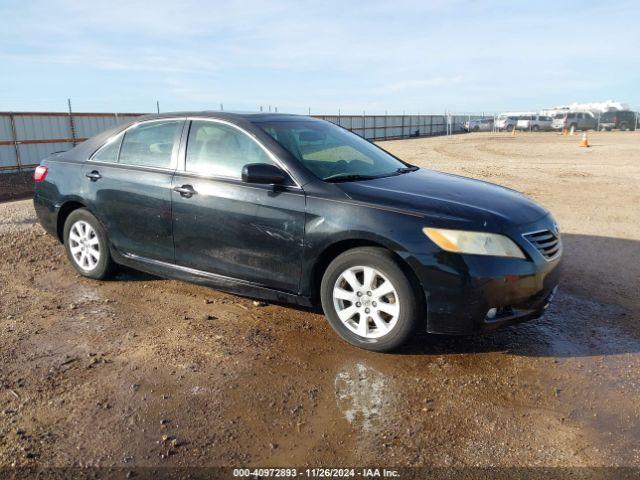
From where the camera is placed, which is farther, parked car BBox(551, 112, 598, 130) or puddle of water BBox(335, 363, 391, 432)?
parked car BBox(551, 112, 598, 130)

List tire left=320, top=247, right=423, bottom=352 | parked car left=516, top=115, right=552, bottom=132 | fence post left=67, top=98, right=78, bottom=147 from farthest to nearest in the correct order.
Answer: parked car left=516, top=115, right=552, bottom=132 < fence post left=67, top=98, right=78, bottom=147 < tire left=320, top=247, right=423, bottom=352

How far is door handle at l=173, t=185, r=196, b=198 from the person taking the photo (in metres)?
4.40

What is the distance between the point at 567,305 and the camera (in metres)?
4.71

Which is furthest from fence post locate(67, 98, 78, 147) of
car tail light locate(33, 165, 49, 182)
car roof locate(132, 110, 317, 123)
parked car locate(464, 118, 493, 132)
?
parked car locate(464, 118, 493, 132)

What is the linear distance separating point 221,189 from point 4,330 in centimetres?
201

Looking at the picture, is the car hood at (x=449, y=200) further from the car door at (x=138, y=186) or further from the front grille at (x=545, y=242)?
the car door at (x=138, y=186)

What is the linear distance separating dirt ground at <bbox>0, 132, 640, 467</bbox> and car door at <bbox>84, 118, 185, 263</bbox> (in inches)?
21.8

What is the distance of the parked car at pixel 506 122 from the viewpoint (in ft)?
190

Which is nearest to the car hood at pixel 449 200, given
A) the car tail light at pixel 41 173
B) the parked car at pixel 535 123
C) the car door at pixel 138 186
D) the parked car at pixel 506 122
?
the car door at pixel 138 186

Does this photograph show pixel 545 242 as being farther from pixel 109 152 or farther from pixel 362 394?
pixel 109 152

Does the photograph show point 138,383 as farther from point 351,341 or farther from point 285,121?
Answer: point 285,121

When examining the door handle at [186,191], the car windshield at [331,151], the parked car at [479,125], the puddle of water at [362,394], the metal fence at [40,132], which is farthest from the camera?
the parked car at [479,125]

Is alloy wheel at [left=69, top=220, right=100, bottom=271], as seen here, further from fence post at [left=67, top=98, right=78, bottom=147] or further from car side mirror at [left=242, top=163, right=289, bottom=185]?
fence post at [left=67, top=98, right=78, bottom=147]

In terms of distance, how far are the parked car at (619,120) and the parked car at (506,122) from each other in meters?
9.33
